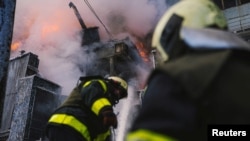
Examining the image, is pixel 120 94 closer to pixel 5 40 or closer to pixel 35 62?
pixel 5 40

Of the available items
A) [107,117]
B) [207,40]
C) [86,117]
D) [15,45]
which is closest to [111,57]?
[15,45]

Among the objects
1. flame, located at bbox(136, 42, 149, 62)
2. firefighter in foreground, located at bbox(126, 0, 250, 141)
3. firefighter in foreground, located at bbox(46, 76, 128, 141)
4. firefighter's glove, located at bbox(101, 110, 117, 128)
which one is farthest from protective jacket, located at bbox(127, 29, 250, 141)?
flame, located at bbox(136, 42, 149, 62)

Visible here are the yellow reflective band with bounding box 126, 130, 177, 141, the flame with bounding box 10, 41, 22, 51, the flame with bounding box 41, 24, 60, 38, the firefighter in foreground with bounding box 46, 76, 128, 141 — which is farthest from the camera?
the flame with bounding box 41, 24, 60, 38

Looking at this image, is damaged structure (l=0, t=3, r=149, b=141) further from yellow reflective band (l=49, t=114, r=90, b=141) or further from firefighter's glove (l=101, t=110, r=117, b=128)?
firefighter's glove (l=101, t=110, r=117, b=128)

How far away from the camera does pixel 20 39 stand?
69.2ft

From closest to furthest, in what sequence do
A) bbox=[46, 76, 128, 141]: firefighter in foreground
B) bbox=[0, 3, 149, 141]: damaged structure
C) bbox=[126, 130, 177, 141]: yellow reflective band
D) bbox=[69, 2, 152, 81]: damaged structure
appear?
bbox=[126, 130, 177, 141]: yellow reflective band < bbox=[46, 76, 128, 141]: firefighter in foreground < bbox=[0, 3, 149, 141]: damaged structure < bbox=[69, 2, 152, 81]: damaged structure

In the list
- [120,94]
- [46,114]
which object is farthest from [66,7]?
[120,94]

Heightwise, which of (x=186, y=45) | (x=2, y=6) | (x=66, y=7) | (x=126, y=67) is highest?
(x=66, y=7)

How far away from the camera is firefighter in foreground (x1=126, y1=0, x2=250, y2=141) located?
149 centimetres

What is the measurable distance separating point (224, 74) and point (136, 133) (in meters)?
0.50

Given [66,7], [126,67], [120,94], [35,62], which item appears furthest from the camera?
[66,7]

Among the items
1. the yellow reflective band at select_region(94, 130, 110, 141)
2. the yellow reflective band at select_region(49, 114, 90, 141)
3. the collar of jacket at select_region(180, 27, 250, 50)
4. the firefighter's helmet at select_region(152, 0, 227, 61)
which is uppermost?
the firefighter's helmet at select_region(152, 0, 227, 61)

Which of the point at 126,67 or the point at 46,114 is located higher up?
the point at 126,67

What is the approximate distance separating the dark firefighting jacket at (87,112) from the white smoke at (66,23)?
12.7 meters
